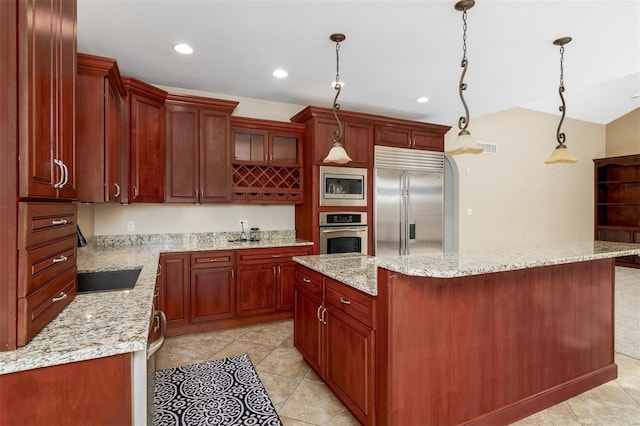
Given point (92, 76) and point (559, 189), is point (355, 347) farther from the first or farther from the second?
point (559, 189)

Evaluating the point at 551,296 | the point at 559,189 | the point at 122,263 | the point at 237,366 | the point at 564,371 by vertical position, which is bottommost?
the point at 237,366

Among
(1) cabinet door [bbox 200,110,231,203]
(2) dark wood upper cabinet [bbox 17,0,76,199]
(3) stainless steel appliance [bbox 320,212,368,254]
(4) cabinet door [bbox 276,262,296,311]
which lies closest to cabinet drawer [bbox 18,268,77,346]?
(2) dark wood upper cabinet [bbox 17,0,76,199]

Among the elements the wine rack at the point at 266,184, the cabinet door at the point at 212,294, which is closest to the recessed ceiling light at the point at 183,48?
the wine rack at the point at 266,184

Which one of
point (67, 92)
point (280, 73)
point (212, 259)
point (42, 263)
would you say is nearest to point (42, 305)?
point (42, 263)

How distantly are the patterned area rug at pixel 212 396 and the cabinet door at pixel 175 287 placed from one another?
751 millimetres

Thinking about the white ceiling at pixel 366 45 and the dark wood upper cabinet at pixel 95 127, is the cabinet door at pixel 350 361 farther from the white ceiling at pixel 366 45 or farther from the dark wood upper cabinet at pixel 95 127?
the white ceiling at pixel 366 45

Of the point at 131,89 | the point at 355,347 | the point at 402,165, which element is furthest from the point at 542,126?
the point at 131,89

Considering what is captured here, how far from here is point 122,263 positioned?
8.21ft

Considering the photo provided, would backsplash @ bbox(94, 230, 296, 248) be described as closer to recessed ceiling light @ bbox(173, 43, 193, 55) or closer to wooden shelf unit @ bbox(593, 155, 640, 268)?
recessed ceiling light @ bbox(173, 43, 193, 55)

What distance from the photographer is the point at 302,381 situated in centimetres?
246

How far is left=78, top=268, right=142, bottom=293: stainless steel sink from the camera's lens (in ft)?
7.14

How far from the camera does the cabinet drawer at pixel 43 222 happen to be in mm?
996

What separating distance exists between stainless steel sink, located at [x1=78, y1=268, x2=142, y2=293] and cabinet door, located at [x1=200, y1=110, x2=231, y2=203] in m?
1.49

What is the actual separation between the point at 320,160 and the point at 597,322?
293cm
